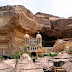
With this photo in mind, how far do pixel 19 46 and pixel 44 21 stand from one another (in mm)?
10215

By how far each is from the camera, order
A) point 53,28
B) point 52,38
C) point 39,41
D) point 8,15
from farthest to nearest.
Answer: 1. point 52,38
2. point 53,28
3. point 39,41
4. point 8,15

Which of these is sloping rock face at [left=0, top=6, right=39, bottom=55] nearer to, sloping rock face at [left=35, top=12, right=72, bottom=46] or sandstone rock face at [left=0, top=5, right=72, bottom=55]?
sandstone rock face at [left=0, top=5, right=72, bottom=55]

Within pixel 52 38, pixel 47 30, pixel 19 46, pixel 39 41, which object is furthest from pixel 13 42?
pixel 52 38

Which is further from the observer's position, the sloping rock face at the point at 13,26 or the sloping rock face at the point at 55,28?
the sloping rock face at the point at 55,28

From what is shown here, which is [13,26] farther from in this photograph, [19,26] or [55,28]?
[55,28]

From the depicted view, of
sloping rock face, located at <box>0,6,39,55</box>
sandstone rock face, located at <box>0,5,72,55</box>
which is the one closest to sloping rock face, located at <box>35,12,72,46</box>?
sandstone rock face, located at <box>0,5,72,55</box>

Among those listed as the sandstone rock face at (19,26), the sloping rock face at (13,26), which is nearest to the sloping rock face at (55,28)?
the sandstone rock face at (19,26)

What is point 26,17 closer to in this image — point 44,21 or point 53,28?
point 44,21

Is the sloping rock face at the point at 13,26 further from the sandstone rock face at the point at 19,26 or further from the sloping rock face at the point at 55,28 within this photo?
the sloping rock face at the point at 55,28

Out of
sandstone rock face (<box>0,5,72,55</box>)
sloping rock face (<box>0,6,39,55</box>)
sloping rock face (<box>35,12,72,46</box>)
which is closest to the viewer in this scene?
sloping rock face (<box>0,6,39,55</box>)

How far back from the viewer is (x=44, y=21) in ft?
112


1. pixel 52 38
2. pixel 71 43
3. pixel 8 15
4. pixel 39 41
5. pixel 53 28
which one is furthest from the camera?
pixel 52 38

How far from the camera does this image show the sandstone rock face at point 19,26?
27.2 m

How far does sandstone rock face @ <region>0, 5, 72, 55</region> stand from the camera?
27158 millimetres
